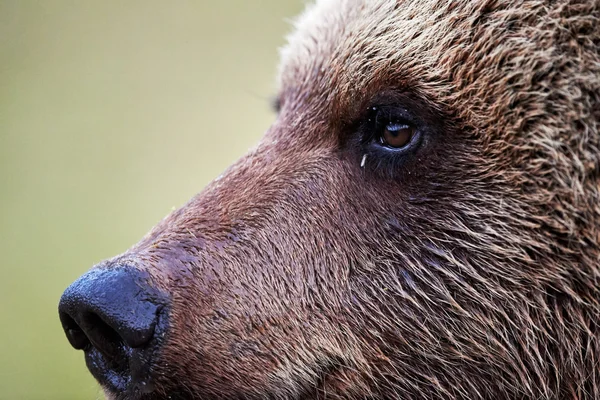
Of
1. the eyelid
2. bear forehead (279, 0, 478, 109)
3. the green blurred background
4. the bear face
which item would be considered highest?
the green blurred background

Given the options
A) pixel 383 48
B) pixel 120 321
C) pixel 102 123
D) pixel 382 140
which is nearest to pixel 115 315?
pixel 120 321

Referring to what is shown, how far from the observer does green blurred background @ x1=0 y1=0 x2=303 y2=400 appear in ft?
40.7

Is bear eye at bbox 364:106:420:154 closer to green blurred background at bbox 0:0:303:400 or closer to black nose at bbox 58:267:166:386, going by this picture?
black nose at bbox 58:267:166:386

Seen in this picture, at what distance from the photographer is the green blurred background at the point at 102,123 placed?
12414 mm

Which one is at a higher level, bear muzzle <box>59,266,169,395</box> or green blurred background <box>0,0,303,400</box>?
green blurred background <box>0,0,303,400</box>

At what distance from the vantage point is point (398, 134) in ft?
12.7

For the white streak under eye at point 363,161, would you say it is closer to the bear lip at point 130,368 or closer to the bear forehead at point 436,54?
the bear forehead at point 436,54

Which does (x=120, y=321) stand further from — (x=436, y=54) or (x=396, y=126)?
(x=436, y=54)

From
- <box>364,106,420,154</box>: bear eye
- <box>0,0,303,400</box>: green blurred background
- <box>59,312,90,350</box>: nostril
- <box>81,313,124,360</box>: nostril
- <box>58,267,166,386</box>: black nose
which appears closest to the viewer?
<box>58,267,166,386</box>: black nose

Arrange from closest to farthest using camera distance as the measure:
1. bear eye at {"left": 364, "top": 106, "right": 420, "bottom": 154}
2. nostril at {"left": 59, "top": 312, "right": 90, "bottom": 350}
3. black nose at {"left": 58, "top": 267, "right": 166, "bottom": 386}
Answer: black nose at {"left": 58, "top": 267, "right": 166, "bottom": 386}
nostril at {"left": 59, "top": 312, "right": 90, "bottom": 350}
bear eye at {"left": 364, "top": 106, "right": 420, "bottom": 154}

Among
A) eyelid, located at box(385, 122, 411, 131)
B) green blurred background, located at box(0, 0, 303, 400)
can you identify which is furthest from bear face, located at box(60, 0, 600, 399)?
green blurred background, located at box(0, 0, 303, 400)

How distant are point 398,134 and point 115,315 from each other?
1604 mm

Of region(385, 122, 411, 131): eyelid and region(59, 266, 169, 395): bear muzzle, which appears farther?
region(385, 122, 411, 131): eyelid

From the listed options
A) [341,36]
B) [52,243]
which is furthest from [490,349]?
[52,243]
